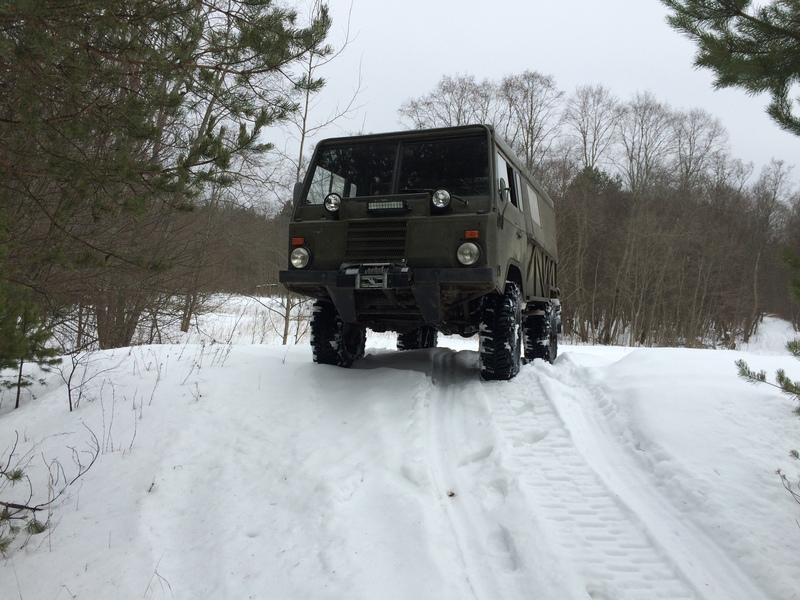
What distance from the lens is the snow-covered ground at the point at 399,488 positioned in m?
2.69

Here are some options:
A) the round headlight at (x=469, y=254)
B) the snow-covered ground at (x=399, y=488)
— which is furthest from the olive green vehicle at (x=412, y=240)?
the snow-covered ground at (x=399, y=488)

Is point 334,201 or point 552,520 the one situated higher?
point 334,201

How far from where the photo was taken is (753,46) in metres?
2.85

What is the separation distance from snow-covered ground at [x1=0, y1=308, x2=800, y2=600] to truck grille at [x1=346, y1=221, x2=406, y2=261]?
1.38 m

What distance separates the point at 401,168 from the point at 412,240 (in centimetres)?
106

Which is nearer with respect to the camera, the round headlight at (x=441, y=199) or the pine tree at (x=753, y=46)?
the pine tree at (x=753, y=46)

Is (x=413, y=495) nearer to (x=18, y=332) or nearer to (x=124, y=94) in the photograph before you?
(x=18, y=332)

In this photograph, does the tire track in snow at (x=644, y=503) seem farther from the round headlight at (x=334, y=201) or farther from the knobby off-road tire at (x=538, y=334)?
the round headlight at (x=334, y=201)

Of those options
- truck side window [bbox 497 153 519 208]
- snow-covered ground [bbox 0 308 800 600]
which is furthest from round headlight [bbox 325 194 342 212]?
snow-covered ground [bbox 0 308 800 600]

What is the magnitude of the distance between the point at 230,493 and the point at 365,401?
181 centimetres

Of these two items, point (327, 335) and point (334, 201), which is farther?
point (327, 335)

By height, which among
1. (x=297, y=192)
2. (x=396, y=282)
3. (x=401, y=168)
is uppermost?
(x=401, y=168)

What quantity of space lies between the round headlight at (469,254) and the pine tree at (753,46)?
227 cm

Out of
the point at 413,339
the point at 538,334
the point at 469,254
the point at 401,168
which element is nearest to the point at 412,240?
the point at 469,254
